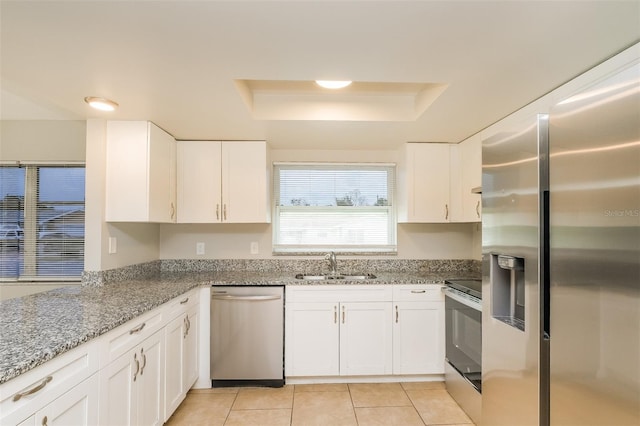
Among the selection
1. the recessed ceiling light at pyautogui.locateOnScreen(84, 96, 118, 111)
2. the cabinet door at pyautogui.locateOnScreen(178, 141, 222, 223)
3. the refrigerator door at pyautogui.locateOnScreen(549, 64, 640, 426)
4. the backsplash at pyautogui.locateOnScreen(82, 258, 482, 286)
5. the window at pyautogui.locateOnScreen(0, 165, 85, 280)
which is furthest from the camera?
the backsplash at pyautogui.locateOnScreen(82, 258, 482, 286)

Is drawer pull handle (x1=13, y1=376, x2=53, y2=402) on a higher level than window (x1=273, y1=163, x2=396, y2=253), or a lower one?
lower

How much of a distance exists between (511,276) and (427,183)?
1.44 meters

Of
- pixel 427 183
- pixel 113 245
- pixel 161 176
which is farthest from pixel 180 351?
pixel 427 183

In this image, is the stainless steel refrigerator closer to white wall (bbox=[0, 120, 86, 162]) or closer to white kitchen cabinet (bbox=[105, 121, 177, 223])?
white kitchen cabinet (bbox=[105, 121, 177, 223])

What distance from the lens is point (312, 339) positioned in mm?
2664

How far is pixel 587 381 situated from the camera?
3.62 ft

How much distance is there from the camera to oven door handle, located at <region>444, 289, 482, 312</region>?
2133 mm

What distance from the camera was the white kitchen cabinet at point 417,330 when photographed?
2.68m

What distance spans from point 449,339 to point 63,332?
256cm

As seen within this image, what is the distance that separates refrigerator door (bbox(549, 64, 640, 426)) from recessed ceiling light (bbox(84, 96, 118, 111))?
241cm

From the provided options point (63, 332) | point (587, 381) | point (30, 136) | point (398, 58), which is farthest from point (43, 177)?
point (587, 381)

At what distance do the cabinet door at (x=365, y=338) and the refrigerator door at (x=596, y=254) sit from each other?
4.85 feet

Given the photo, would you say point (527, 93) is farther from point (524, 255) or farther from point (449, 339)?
point (449, 339)

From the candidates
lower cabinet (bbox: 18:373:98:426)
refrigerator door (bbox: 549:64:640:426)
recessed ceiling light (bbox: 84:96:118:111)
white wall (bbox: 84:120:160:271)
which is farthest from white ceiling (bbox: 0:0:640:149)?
lower cabinet (bbox: 18:373:98:426)
